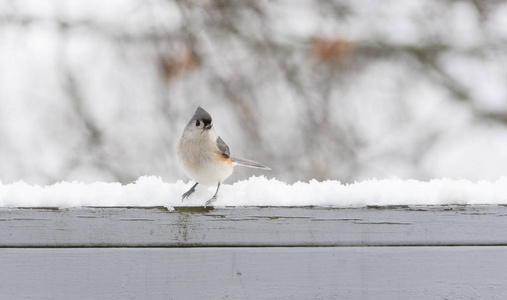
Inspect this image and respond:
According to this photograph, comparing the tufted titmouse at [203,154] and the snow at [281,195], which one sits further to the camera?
the tufted titmouse at [203,154]

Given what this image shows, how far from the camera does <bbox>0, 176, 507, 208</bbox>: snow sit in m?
1.65

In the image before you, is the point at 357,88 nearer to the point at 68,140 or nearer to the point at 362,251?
the point at 68,140

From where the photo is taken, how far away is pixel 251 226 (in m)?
1.62

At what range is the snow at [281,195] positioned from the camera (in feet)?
5.42

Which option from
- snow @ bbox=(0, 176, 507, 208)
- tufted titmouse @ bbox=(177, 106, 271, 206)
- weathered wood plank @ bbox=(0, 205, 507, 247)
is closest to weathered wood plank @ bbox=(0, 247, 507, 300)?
weathered wood plank @ bbox=(0, 205, 507, 247)

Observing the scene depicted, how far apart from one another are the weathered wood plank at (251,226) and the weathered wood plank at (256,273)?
26 mm

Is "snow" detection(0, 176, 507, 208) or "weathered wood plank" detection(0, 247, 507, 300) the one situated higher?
"snow" detection(0, 176, 507, 208)

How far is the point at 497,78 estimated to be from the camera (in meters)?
5.27

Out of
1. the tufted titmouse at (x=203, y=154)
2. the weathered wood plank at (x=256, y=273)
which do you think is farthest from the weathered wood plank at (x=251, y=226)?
the tufted titmouse at (x=203, y=154)

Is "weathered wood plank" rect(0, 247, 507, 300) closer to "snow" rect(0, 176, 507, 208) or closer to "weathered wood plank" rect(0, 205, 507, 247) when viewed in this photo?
"weathered wood plank" rect(0, 205, 507, 247)

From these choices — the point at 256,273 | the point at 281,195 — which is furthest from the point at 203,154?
the point at 256,273

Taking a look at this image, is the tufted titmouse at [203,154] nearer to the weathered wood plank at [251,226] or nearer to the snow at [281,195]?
the snow at [281,195]

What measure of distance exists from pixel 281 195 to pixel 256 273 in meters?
0.25

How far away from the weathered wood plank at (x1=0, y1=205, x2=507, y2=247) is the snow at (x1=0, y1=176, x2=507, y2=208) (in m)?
0.04
